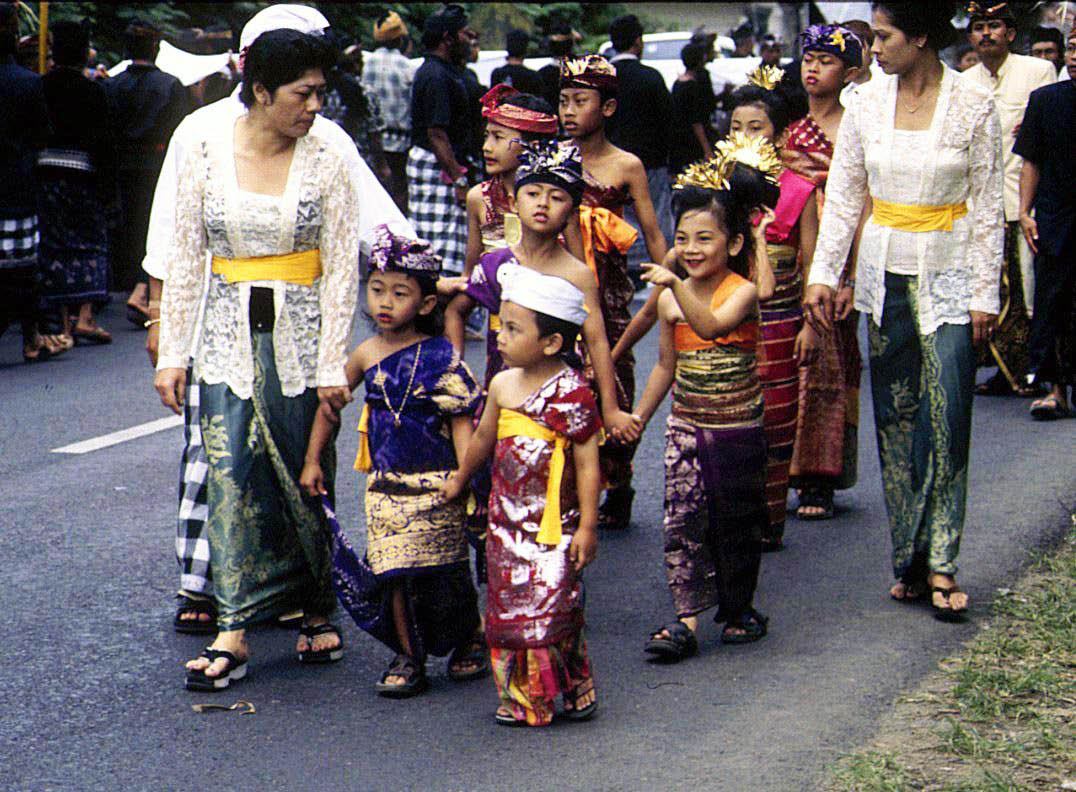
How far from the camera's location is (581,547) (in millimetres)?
4938

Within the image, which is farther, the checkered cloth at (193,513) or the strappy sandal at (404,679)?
the checkered cloth at (193,513)

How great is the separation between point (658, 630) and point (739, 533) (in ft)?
1.35

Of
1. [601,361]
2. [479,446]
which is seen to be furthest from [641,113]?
[479,446]

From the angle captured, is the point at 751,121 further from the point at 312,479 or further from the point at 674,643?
the point at 312,479

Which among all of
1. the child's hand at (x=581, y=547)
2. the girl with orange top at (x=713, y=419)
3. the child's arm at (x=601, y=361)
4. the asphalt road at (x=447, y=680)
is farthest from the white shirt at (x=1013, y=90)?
the child's hand at (x=581, y=547)

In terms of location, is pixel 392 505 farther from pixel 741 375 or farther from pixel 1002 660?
pixel 1002 660

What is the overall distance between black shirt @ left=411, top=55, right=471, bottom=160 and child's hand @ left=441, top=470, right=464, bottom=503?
7.35 meters

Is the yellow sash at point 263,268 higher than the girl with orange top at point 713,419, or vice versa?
the yellow sash at point 263,268

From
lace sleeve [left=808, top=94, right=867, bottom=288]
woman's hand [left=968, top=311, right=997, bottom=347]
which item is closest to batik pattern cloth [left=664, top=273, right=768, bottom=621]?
lace sleeve [left=808, top=94, right=867, bottom=288]

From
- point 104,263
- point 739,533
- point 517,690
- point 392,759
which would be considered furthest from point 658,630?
point 104,263

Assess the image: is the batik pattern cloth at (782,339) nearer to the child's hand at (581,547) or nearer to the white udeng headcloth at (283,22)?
the child's hand at (581,547)

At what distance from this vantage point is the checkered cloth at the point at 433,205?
1252 centimetres

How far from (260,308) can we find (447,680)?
1287mm

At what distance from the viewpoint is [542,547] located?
16.2 ft
